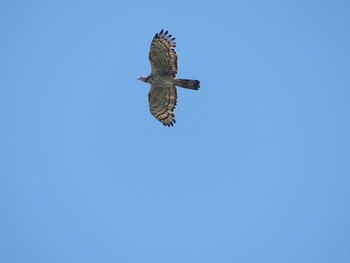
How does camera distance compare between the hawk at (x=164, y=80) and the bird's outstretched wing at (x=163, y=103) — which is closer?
the hawk at (x=164, y=80)

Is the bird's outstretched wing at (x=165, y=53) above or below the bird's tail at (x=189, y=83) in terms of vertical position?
above

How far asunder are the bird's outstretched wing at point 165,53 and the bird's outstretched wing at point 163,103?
765 millimetres

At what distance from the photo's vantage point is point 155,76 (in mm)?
23297

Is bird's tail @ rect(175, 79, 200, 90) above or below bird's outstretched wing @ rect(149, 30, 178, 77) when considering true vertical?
below

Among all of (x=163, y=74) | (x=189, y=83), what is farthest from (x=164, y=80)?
(x=189, y=83)

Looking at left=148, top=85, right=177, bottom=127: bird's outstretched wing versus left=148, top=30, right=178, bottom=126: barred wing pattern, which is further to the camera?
left=148, top=85, right=177, bottom=127: bird's outstretched wing

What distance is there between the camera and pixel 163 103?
23.9m

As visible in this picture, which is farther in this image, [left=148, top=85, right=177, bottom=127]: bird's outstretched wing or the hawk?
[left=148, top=85, right=177, bottom=127]: bird's outstretched wing

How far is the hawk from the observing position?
22.9m

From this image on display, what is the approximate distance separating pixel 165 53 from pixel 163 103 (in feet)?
5.92

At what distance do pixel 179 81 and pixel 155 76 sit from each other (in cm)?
81

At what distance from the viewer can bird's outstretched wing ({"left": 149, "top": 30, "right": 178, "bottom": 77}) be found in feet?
75.1

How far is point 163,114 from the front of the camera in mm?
23969

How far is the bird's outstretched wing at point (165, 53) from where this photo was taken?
22891 mm
